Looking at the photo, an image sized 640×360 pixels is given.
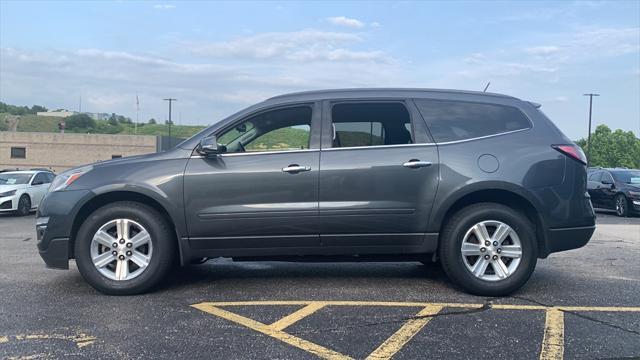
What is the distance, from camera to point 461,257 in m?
5.04

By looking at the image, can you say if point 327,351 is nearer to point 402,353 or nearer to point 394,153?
point 402,353

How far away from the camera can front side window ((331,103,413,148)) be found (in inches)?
205

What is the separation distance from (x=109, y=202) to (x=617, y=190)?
1534 centimetres

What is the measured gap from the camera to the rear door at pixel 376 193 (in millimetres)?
5004

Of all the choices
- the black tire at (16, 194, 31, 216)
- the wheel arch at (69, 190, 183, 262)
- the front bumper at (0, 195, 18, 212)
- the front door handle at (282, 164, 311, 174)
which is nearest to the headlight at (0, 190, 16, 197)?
the front bumper at (0, 195, 18, 212)

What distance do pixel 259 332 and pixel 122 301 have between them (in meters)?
1.54

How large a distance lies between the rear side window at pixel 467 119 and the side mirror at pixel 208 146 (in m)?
1.92

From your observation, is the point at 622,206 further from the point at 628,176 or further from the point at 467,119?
the point at 467,119

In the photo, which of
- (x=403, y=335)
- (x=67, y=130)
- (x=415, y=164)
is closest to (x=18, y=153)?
(x=67, y=130)

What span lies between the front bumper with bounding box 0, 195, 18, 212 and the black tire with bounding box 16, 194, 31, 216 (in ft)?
→ 0.61

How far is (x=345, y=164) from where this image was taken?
5031 millimetres

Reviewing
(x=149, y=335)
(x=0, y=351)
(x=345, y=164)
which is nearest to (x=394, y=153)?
(x=345, y=164)

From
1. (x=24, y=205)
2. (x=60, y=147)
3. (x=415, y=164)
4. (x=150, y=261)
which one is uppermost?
(x=415, y=164)

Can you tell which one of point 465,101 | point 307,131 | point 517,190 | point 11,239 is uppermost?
point 465,101
